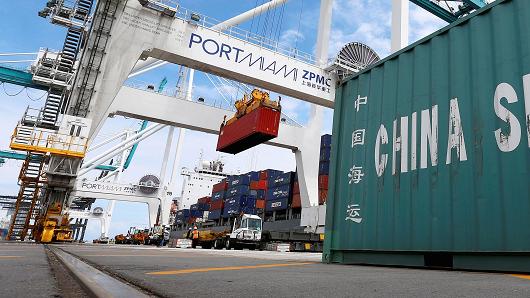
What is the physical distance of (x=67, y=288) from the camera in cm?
223

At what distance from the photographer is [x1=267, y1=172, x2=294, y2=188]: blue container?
3565 cm

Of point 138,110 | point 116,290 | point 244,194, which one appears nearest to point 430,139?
point 116,290

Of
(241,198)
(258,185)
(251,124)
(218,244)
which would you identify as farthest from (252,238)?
(241,198)

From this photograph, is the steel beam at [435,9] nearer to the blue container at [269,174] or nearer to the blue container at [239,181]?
the blue container at [269,174]

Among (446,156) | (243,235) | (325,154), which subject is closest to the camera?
(446,156)

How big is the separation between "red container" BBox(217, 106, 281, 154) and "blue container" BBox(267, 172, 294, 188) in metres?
16.2

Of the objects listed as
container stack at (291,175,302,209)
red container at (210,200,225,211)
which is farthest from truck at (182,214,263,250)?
red container at (210,200,225,211)

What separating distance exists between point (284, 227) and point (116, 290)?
106 ft

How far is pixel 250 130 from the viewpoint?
1744 cm

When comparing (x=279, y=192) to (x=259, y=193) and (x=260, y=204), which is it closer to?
(x=260, y=204)

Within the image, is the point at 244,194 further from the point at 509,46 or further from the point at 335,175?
the point at 509,46

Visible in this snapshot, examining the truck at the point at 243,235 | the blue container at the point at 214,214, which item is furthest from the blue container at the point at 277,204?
the truck at the point at 243,235

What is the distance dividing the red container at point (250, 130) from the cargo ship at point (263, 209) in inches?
231

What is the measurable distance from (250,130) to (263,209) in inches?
900
